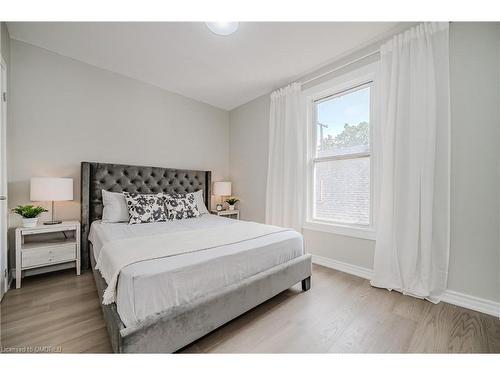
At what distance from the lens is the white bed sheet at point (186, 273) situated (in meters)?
1.15

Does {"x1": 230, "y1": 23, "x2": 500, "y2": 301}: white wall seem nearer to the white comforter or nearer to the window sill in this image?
the window sill

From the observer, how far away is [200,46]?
2412 mm

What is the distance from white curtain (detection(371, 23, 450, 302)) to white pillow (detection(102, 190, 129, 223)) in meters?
2.96

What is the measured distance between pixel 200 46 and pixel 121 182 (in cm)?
203

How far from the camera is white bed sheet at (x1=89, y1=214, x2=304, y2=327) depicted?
3.76 feet

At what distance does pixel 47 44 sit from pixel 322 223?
3956 mm

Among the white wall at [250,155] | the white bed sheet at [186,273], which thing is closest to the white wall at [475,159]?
the white bed sheet at [186,273]

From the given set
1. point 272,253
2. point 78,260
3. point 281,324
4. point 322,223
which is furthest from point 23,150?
point 322,223

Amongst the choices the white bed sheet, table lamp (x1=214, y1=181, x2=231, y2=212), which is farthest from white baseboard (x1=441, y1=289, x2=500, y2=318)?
table lamp (x1=214, y1=181, x2=231, y2=212)

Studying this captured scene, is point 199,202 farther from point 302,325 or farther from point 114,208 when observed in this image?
point 302,325

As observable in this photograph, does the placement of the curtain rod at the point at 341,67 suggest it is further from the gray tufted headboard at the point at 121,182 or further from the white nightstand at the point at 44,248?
the white nightstand at the point at 44,248

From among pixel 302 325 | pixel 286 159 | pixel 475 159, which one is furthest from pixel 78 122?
pixel 475 159
